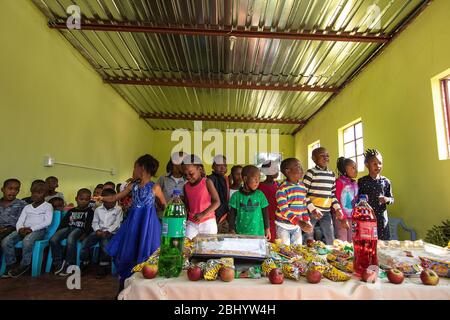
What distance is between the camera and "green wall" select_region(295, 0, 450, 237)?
11.4 ft

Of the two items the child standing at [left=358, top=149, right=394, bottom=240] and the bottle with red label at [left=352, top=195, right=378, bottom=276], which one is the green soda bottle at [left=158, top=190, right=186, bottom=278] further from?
the child standing at [left=358, top=149, right=394, bottom=240]

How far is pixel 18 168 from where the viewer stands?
389 centimetres

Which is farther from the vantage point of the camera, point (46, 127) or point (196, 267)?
point (46, 127)

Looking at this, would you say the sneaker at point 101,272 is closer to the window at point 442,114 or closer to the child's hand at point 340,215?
the child's hand at point 340,215

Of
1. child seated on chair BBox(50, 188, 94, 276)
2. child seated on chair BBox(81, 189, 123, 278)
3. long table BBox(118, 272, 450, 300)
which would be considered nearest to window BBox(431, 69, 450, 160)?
long table BBox(118, 272, 450, 300)

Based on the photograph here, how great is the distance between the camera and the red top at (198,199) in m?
2.43

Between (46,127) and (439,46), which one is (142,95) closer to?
(46,127)

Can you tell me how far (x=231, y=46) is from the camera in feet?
16.1

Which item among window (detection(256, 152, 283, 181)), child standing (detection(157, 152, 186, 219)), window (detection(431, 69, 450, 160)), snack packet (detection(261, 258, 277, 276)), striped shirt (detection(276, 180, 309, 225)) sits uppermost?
window (detection(256, 152, 283, 181))

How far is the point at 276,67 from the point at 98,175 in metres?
4.84

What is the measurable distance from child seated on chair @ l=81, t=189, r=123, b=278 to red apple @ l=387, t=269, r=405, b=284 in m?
3.37

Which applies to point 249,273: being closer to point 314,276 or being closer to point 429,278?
point 314,276

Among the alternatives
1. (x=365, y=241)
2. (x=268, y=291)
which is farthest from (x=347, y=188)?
(x=268, y=291)
